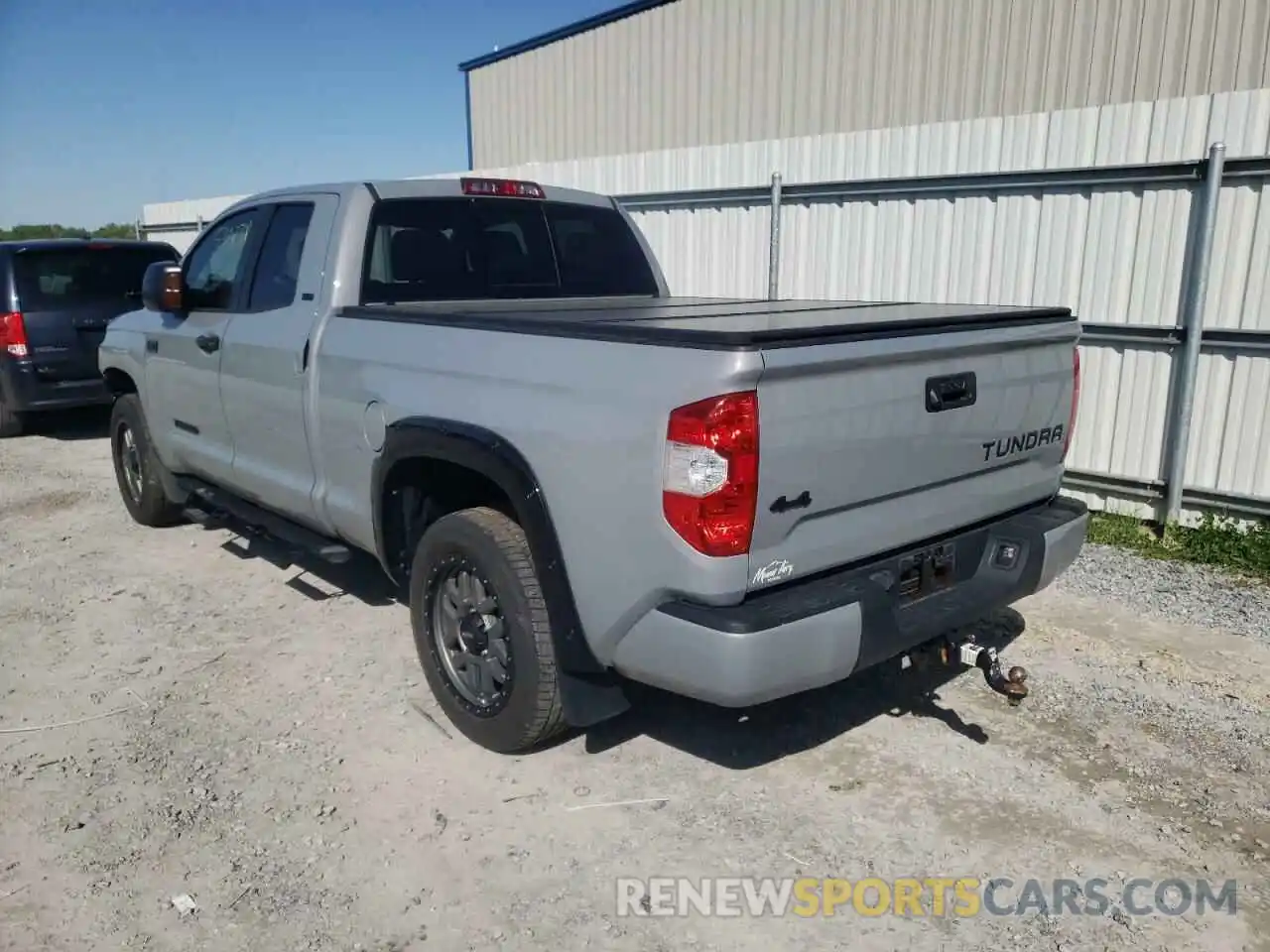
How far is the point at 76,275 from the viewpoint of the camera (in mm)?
9469

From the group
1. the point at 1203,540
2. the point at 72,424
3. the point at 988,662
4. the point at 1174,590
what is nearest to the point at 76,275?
the point at 72,424

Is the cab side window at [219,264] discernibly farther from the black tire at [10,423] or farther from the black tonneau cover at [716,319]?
the black tire at [10,423]

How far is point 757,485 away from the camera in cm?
270

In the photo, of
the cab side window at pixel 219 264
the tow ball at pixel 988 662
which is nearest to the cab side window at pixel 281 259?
the cab side window at pixel 219 264

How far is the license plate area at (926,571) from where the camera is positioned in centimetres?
322

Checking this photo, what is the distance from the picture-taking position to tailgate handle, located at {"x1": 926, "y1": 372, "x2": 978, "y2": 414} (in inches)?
124

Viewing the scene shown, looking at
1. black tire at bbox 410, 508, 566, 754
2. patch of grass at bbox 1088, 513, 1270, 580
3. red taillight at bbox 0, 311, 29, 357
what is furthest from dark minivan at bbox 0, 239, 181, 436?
patch of grass at bbox 1088, 513, 1270, 580

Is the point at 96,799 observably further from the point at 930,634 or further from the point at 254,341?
the point at 930,634

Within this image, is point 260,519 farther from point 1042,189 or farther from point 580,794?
point 1042,189

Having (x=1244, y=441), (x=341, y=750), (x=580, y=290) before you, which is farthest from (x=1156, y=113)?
(x=341, y=750)

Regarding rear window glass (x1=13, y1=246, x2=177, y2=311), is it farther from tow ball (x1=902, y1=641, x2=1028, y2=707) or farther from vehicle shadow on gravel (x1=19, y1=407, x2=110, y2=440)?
tow ball (x1=902, y1=641, x2=1028, y2=707)

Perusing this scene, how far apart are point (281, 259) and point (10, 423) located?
23.7 ft

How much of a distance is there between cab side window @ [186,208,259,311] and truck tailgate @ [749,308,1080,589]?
3404 millimetres

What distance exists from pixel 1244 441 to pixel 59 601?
679 centimetres
